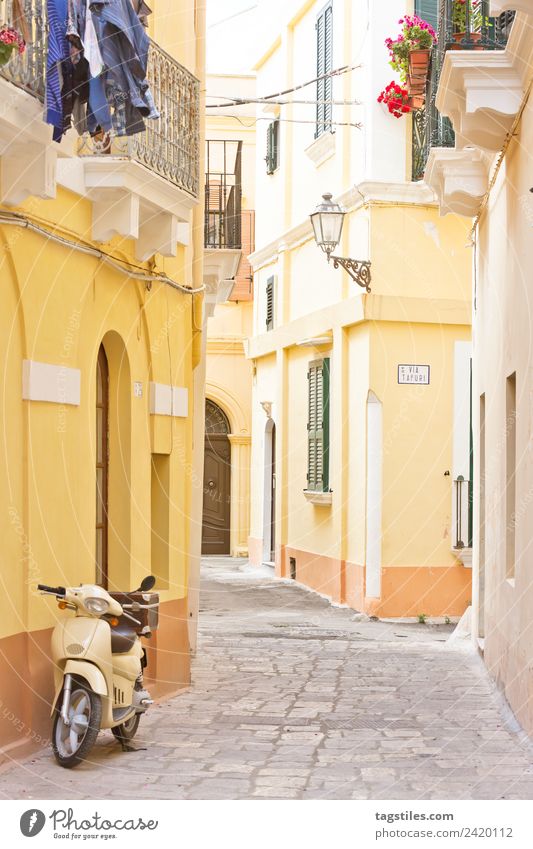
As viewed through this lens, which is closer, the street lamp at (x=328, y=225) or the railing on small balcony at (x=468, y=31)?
the railing on small balcony at (x=468, y=31)

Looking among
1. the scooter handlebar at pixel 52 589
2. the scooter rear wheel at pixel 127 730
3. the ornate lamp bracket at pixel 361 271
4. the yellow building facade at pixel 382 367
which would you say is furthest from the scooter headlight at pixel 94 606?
the ornate lamp bracket at pixel 361 271

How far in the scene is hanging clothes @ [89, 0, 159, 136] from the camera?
832 centimetres

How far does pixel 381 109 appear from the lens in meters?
17.5

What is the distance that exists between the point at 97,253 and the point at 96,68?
1715mm

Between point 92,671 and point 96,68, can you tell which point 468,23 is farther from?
point 92,671

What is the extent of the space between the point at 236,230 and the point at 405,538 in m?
4.34

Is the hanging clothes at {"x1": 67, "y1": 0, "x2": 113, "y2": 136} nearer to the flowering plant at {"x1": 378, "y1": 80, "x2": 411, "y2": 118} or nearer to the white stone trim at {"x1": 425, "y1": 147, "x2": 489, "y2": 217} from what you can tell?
the white stone trim at {"x1": 425, "y1": 147, "x2": 489, "y2": 217}

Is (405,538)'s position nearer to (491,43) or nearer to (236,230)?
(236,230)

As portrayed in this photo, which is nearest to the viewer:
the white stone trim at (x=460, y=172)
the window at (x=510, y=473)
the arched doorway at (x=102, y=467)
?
the arched doorway at (x=102, y=467)

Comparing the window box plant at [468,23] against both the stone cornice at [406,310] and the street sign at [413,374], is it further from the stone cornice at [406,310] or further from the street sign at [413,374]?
the street sign at [413,374]

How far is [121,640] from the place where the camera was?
847cm

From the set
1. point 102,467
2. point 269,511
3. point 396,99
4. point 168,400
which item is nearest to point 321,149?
point 396,99

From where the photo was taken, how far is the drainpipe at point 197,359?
489 inches

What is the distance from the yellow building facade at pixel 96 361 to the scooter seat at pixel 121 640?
0.44 meters
